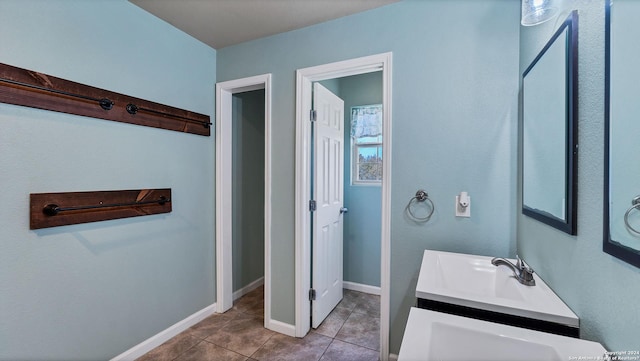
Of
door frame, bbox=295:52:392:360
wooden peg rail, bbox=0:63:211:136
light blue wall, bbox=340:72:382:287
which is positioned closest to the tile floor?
door frame, bbox=295:52:392:360

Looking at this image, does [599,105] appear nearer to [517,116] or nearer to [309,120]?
[517,116]

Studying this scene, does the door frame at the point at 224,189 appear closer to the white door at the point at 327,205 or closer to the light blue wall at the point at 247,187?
the light blue wall at the point at 247,187

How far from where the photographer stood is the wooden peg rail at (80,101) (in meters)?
1.38

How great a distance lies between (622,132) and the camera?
27.2 inches

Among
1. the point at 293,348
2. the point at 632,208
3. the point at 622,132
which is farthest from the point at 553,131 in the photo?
the point at 293,348

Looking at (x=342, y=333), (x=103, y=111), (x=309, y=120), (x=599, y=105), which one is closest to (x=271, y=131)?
(x=309, y=120)

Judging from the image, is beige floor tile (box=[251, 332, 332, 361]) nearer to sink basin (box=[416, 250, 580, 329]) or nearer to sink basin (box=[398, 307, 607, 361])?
sink basin (box=[416, 250, 580, 329])

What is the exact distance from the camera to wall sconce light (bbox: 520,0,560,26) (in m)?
1.06

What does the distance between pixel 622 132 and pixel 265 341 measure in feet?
7.62

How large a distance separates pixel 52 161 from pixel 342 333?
89.6 inches

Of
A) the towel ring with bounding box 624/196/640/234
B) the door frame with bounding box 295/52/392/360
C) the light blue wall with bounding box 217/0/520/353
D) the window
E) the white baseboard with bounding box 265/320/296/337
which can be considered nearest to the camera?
the towel ring with bounding box 624/196/640/234

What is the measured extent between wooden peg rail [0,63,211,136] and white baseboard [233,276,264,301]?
178cm

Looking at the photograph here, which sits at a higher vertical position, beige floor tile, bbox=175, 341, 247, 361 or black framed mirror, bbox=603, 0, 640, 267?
black framed mirror, bbox=603, 0, 640, 267

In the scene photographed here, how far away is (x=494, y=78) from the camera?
5.30 feet
